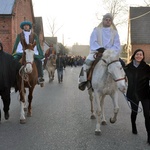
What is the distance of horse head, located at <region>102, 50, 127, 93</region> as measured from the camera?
18.7 ft

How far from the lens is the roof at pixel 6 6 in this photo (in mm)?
26841

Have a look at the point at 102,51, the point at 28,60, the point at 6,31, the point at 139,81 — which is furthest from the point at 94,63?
the point at 6,31

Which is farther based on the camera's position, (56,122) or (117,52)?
(56,122)

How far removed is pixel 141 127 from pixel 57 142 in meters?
2.32

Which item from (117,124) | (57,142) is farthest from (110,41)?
(57,142)

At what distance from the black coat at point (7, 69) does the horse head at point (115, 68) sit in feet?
8.27

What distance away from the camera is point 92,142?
19.2 ft

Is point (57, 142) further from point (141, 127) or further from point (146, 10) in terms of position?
point (146, 10)

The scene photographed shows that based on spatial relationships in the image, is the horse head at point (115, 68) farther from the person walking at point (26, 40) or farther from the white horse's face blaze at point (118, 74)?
the person walking at point (26, 40)

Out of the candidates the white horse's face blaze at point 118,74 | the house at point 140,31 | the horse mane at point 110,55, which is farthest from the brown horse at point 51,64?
the house at point 140,31

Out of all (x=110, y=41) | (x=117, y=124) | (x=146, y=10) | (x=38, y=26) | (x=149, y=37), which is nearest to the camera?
(x=110, y=41)

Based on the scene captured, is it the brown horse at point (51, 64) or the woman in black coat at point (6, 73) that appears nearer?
the woman in black coat at point (6, 73)

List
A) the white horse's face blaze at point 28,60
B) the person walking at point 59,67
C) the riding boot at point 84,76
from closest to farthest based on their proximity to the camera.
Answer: the riding boot at point 84,76
the white horse's face blaze at point 28,60
the person walking at point 59,67

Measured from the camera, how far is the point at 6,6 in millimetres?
27672
